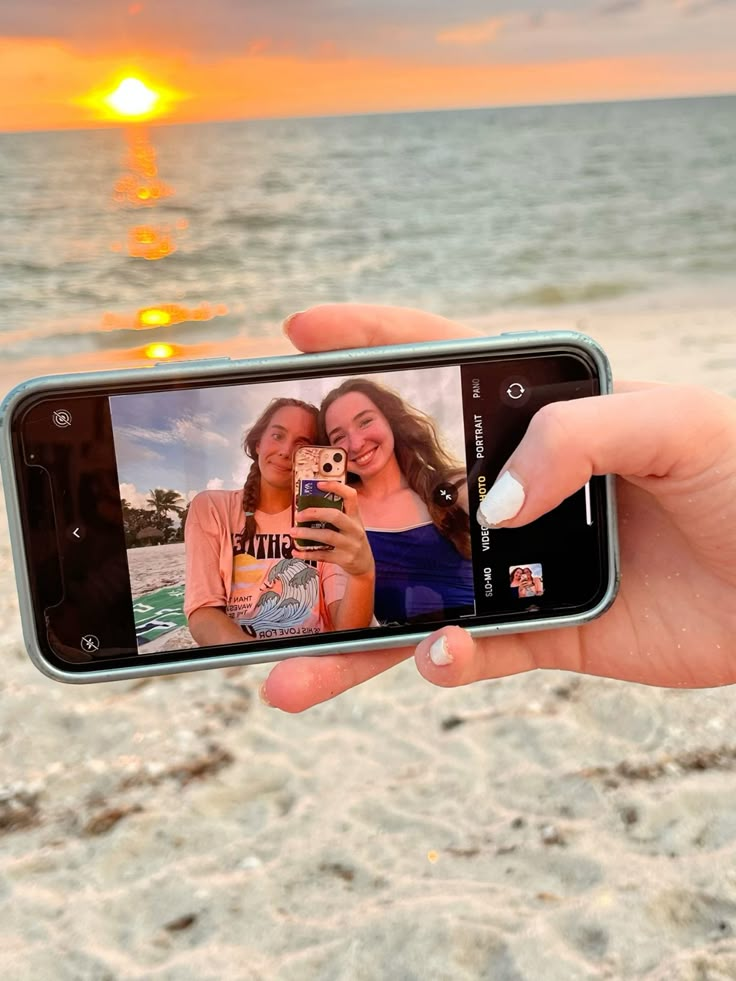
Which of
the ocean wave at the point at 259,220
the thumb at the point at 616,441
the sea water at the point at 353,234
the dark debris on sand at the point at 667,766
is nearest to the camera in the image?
the thumb at the point at 616,441

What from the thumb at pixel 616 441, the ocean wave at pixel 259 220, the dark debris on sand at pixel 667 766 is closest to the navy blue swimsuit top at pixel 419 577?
the thumb at pixel 616 441

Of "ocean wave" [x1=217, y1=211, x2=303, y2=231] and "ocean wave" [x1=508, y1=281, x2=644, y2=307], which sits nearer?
"ocean wave" [x1=508, y1=281, x2=644, y2=307]

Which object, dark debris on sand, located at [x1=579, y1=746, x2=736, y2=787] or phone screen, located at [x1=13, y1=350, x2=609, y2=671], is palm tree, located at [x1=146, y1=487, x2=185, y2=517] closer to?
phone screen, located at [x1=13, y1=350, x2=609, y2=671]

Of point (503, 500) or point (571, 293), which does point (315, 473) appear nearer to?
point (503, 500)

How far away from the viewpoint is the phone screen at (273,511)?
182 centimetres

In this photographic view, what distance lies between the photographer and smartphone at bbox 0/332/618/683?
1817mm

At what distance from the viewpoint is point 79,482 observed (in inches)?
72.5

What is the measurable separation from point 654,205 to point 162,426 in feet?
54.9

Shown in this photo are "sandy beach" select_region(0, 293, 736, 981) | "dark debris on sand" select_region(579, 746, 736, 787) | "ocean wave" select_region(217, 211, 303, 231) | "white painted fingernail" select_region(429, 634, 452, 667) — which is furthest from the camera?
"ocean wave" select_region(217, 211, 303, 231)

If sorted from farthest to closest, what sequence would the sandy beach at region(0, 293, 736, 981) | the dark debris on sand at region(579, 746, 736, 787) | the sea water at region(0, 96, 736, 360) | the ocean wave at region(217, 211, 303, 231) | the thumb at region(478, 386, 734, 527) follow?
1. the ocean wave at region(217, 211, 303, 231)
2. the sea water at region(0, 96, 736, 360)
3. the dark debris on sand at region(579, 746, 736, 787)
4. the sandy beach at region(0, 293, 736, 981)
5. the thumb at region(478, 386, 734, 527)

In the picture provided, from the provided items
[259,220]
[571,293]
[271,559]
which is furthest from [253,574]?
[259,220]

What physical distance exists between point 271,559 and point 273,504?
0.40 feet

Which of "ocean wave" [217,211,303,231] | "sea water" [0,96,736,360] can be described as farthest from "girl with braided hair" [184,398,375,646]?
"ocean wave" [217,211,303,231]

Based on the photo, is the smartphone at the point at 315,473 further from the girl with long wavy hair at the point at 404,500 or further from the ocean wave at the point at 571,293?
the ocean wave at the point at 571,293
